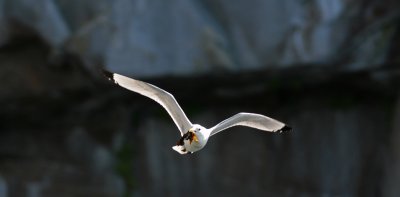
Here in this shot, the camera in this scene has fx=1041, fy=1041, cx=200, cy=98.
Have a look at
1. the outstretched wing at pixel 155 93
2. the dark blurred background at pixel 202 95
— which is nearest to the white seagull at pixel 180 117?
the outstretched wing at pixel 155 93

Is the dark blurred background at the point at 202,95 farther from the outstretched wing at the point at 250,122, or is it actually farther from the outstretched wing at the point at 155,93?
the outstretched wing at the point at 155,93

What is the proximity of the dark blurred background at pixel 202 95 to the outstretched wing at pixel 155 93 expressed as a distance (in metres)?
2.70

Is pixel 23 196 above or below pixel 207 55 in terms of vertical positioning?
below

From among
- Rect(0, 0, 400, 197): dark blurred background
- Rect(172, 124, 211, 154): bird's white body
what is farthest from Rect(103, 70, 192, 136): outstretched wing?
Rect(0, 0, 400, 197): dark blurred background

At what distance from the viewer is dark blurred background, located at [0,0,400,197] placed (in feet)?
26.7

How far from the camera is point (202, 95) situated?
8.77 m

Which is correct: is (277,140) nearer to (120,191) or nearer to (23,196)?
(120,191)

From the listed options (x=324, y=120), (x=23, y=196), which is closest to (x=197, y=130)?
(x=324, y=120)

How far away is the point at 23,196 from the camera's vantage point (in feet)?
30.3

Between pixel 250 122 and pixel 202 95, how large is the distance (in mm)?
3089

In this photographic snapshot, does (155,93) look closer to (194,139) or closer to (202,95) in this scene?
(194,139)

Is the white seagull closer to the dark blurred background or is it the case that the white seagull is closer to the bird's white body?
the bird's white body

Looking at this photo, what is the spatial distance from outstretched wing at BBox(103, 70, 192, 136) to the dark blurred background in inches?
106

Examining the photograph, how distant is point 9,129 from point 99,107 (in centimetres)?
96
